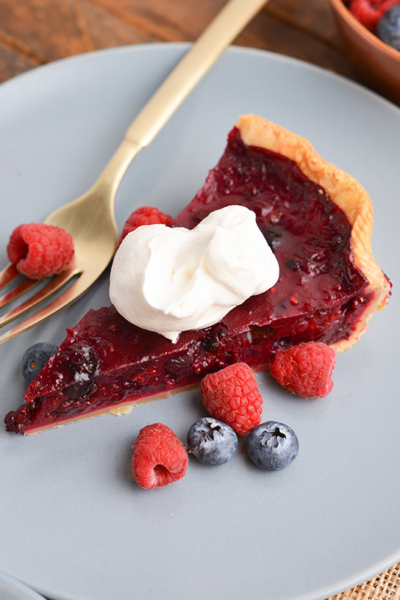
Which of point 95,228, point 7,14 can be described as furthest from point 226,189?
point 7,14

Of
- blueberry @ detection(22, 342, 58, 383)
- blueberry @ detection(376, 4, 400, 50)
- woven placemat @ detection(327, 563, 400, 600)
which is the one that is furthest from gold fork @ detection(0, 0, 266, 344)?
woven placemat @ detection(327, 563, 400, 600)

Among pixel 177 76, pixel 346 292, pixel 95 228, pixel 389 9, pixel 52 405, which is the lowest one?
pixel 52 405

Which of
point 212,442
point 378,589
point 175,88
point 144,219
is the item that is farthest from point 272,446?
point 175,88

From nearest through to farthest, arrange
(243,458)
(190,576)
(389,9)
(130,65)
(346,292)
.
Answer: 1. (190,576)
2. (243,458)
3. (346,292)
4. (389,9)
5. (130,65)

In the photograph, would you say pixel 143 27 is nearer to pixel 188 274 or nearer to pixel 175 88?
pixel 175 88

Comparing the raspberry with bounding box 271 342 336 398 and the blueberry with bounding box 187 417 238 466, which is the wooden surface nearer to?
the raspberry with bounding box 271 342 336 398

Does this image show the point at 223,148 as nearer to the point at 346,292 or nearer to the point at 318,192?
the point at 318,192
